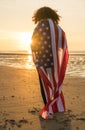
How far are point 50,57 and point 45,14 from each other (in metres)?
0.77

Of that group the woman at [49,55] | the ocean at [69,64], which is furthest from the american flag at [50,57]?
the ocean at [69,64]

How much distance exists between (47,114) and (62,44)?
4.04 feet

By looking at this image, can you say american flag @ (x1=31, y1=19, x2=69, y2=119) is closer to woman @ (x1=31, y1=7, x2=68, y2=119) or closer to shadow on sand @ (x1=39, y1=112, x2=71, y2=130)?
woman @ (x1=31, y1=7, x2=68, y2=119)

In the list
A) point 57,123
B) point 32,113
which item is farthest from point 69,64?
point 57,123

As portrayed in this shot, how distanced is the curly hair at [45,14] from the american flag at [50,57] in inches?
7.3

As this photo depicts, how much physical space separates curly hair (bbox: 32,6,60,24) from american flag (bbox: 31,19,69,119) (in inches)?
7.3

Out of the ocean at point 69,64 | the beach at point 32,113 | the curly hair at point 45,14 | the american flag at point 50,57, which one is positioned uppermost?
the curly hair at point 45,14

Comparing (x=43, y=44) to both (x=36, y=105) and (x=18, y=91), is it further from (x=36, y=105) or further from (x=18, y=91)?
(x=18, y=91)

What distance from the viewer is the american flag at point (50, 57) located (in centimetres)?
623

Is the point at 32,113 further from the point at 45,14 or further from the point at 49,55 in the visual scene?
the point at 45,14

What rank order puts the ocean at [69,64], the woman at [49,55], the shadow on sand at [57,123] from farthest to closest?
the ocean at [69,64], the woman at [49,55], the shadow on sand at [57,123]

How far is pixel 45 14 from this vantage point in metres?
6.40

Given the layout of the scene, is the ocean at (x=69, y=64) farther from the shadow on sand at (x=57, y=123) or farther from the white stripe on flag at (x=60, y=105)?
the shadow on sand at (x=57, y=123)

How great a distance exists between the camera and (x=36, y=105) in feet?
23.2
